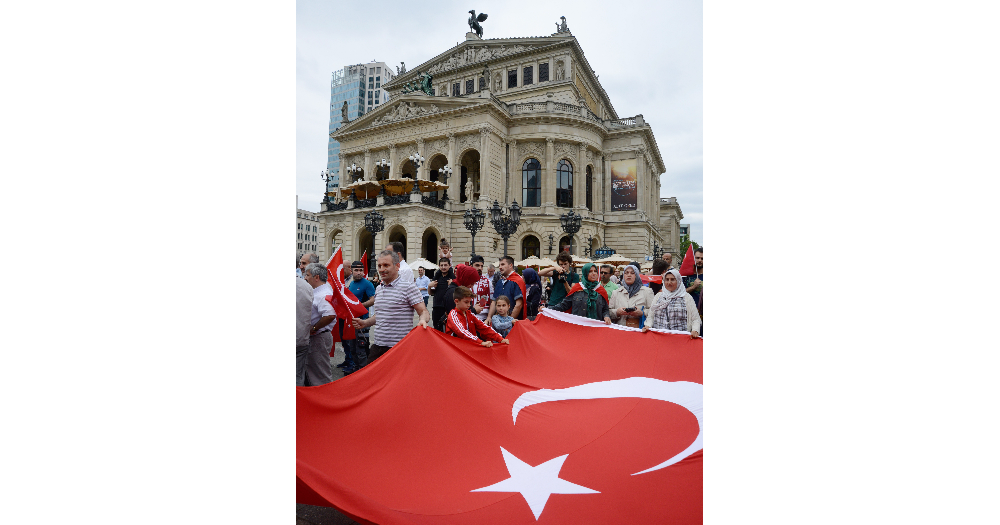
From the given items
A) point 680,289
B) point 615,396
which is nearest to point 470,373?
point 615,396

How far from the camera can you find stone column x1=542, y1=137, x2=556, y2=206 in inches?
1337

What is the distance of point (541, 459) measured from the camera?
3.18 meters

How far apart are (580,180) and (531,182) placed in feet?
11.8

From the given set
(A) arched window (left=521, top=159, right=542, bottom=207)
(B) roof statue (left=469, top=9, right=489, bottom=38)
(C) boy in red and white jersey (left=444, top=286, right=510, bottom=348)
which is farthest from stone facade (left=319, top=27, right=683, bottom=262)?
(C) boy in red and white jersey (left=444, top=286, right=510, bottom=348)

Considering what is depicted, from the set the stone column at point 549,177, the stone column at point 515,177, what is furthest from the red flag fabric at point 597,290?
the stone column at point 515,177

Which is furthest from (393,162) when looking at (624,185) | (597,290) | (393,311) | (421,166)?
(393,311)

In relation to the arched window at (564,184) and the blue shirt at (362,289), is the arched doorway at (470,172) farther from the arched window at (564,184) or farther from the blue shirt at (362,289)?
the blue shirt at (362,289)

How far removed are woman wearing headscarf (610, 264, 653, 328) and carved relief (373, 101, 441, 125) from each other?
99.6 ft

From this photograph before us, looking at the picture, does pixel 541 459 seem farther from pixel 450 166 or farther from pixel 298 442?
pixel 450 166

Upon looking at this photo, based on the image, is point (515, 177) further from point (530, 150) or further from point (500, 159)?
point (530, 150)

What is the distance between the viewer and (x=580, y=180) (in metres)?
34.6

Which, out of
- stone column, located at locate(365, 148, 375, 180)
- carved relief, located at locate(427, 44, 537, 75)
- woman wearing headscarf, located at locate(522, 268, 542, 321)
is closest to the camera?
woman wearing headscarf, located at locate(522, 268, 542, 321)

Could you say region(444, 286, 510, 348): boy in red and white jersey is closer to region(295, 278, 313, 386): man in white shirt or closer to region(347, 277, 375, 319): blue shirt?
region(295, 278, 313, 386): man in white shirt
